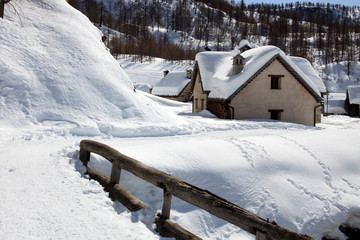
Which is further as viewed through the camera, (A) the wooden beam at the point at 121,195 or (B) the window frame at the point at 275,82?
(B) the window frame at the point at 275,82

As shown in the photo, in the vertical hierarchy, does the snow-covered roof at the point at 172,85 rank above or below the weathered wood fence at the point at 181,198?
above

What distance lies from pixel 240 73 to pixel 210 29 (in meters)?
96.5

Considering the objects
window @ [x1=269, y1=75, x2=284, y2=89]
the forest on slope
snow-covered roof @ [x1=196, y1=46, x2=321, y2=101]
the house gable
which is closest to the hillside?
the forest on slope

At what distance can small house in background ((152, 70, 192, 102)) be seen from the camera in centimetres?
4781

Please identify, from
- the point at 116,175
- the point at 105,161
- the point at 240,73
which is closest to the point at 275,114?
the point at 240,73

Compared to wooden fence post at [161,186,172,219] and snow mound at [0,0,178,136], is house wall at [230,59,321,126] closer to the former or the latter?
snow mound at [0,0,178,136]

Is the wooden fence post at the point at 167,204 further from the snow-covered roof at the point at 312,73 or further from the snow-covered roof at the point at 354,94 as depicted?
the snow-covered roof at the point at 354,94

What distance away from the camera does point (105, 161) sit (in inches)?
292

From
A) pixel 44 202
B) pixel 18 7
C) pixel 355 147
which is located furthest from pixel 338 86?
pixel 44 202

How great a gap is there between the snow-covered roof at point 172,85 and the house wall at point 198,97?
17.7 metres

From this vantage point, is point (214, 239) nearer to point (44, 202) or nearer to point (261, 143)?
point (44, 202)

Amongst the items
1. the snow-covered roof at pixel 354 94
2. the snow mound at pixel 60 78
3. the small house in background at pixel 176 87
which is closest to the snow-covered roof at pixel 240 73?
the snow mound at pixel 60 78

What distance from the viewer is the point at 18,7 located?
1928 cm

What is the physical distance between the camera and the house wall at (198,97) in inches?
1071
